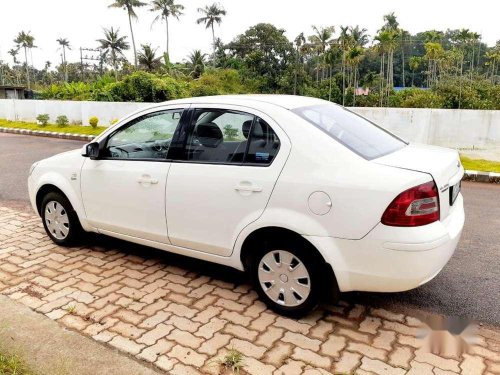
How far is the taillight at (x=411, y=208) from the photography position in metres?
2.58

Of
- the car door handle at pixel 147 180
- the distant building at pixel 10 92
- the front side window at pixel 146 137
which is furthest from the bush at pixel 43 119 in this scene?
the distant building at pixel 10 92

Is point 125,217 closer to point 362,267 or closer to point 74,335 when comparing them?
point 74,335

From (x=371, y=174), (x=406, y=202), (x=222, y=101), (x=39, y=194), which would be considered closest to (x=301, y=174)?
(x=371, y=174)

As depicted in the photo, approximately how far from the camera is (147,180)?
357 centimetres

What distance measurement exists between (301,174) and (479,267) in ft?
7.70

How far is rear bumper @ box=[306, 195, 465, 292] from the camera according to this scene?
2.60 m

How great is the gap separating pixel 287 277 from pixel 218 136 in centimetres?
124

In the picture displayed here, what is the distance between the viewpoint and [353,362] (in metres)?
2.61

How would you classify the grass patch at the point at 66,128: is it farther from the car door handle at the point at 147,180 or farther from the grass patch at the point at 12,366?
the grass patch at the point at 12,366

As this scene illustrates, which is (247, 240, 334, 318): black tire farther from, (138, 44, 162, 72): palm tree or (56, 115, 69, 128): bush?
(138, 44, 162, 72): palm tree

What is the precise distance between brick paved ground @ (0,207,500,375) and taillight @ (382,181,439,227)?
861 millimetres

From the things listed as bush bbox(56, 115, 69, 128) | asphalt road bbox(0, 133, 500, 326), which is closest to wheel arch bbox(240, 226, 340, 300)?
asphalt road bbox(0, 133, 500, 326)

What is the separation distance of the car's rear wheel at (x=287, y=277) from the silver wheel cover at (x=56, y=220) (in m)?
2.34

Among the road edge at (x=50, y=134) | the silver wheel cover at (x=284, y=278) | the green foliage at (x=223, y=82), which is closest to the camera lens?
the silver wheel cover at (x=284, y=278)
